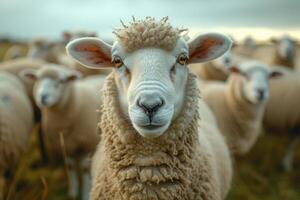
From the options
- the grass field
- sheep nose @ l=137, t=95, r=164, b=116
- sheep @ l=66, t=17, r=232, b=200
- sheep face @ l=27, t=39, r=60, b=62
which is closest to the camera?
sheep nose @ l=137, t=95, r=164, b=116

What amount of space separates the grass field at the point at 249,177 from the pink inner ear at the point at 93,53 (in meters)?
2.04

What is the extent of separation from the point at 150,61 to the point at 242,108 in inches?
130

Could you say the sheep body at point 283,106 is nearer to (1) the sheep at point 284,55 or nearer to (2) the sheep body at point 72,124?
(1) the sheep at point 284,55

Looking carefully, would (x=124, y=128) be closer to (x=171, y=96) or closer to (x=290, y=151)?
(x=171, y=96)

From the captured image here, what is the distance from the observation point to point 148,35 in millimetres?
2283

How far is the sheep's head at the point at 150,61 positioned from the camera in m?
2.02

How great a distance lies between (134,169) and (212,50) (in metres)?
0.95

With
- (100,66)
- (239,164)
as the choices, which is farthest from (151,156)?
(239,164)

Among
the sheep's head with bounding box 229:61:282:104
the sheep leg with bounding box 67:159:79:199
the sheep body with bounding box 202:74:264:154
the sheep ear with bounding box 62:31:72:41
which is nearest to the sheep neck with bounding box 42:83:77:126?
the sheep leg with bounding box 67:159:79:199

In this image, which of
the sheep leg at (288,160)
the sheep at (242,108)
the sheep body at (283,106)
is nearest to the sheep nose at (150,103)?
the sheep at (242,108)

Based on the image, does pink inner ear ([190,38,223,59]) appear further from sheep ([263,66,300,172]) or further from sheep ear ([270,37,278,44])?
sheep ear ([270,37,278,44])

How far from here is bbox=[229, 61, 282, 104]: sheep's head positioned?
4824 mm

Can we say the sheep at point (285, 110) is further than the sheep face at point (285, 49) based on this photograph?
No

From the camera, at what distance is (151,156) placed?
228cm
